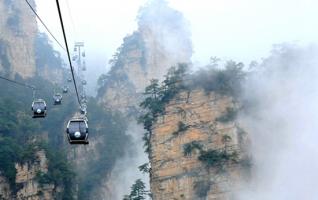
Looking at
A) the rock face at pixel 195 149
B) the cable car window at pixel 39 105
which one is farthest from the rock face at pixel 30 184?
the cable car window at pixel 39 105

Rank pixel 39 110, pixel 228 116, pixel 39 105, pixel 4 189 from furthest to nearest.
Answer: pixel 4 189 → pixel 228 116 → pixel 39 105 → pixel 39 110

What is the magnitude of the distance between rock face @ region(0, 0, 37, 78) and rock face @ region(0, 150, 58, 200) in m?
27.0

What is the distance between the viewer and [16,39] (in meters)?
78.3

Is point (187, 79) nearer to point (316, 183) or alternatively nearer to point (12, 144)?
point (316, 183)

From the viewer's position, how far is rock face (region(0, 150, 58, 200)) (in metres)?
49.1

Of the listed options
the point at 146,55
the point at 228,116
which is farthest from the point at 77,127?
the point at 146,55

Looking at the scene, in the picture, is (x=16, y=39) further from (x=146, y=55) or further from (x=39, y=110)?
(x=39, y=110)

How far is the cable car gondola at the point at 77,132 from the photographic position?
55.6ft

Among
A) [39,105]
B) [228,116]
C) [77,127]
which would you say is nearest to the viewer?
[77,127]

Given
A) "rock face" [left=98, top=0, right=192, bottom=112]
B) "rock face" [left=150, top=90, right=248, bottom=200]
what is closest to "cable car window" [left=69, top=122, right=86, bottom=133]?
"rock face" [left=150, top=90, right=248, bottom=200]

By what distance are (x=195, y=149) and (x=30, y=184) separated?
1759 cm

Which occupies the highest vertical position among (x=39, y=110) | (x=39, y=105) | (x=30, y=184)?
(x=30, y=184)

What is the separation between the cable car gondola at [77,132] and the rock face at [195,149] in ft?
85.0

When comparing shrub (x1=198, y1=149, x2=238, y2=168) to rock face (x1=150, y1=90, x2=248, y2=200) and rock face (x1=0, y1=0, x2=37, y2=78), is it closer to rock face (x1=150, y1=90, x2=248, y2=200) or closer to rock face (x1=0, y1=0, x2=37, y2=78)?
rock face (x1=150, y1=90, x2=248, y2=200)
